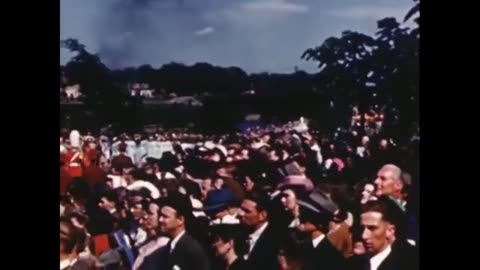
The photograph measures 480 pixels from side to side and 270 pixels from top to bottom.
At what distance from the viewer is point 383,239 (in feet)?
Result: 9.65

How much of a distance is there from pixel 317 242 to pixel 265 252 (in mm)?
179

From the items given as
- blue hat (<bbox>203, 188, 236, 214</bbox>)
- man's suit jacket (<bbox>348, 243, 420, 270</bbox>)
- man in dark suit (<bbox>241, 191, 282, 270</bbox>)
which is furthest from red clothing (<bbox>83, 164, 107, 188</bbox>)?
man's suit jacket (<bbox>348, 243, 420, 270</bbox>)

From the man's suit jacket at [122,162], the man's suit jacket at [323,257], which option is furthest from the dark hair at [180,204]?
the man's suit jacket at [323,257]

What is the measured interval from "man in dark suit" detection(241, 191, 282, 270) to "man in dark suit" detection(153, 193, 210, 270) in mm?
160

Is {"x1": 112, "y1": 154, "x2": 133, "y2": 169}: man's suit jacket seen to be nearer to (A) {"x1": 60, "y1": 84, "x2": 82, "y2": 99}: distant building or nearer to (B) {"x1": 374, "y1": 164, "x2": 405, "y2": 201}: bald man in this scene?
(A) {"x1": 60, "y1": 84, "x2": 82, "y2": 99}: distant building

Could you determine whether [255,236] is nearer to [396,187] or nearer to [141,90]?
[396,187]

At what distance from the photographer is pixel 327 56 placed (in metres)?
2.97

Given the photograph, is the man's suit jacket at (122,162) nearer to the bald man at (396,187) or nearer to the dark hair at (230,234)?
the dark hair at (230,234)

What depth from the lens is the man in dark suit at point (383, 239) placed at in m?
2.94

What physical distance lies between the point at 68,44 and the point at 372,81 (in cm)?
104

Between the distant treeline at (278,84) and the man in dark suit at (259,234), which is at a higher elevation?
the distant treeline at (278,84)
